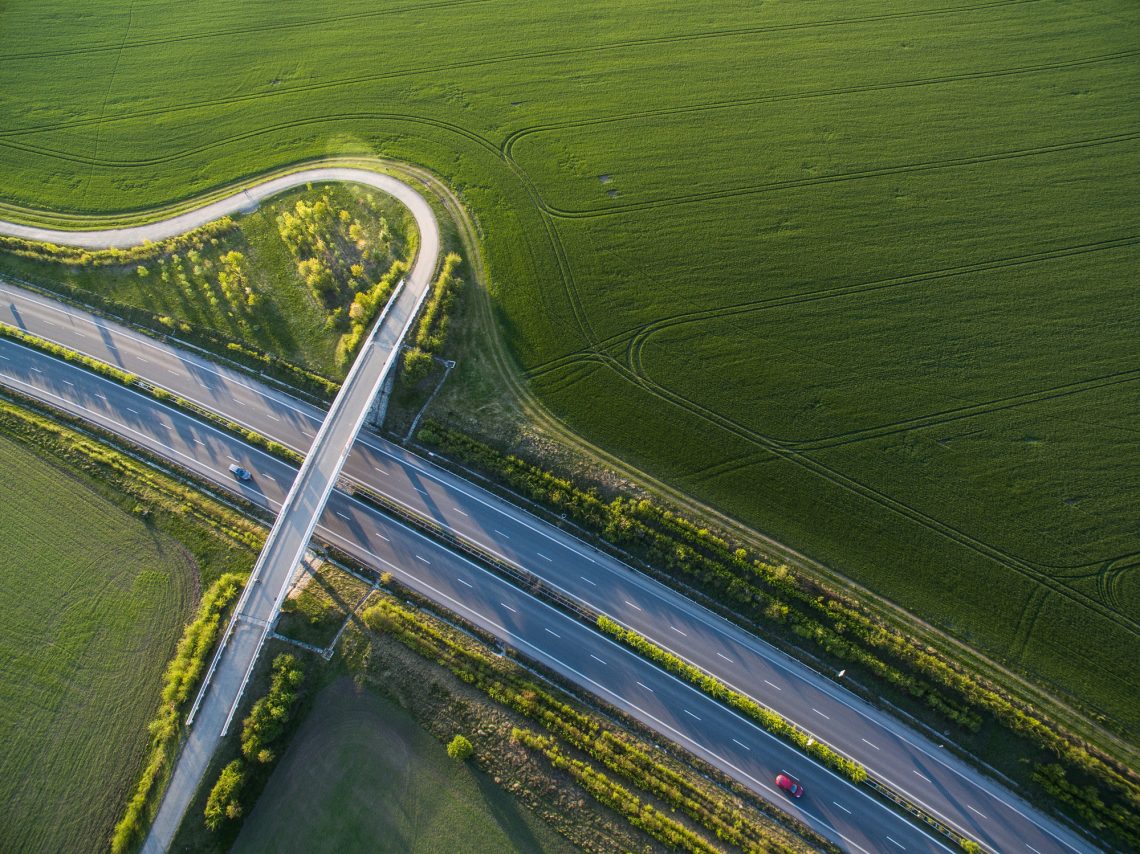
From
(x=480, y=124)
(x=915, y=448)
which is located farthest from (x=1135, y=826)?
(x=480, y=124)

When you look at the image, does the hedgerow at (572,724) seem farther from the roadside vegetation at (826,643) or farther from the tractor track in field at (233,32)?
the tractor track in field at (233,32)

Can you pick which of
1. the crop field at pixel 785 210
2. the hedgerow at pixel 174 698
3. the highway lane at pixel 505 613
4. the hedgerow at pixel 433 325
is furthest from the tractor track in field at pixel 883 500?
the hedgerow at pixel 174 698

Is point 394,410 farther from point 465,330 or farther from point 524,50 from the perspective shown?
point 524,50

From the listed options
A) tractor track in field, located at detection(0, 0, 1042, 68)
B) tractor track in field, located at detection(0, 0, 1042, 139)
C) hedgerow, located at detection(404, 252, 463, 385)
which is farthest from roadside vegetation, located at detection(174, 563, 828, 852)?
tractor track in field, located at detection(0, 0, 1042, 68)

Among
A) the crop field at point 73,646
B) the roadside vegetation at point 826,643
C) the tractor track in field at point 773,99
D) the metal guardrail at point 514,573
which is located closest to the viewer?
the roadside vegetation at point 826,643

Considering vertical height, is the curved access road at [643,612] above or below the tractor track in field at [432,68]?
below

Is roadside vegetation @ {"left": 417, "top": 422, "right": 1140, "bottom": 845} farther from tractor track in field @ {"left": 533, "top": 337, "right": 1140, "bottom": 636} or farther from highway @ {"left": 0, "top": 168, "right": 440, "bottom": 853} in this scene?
tractor track in field @ {"left": 533, "top": 337, "right": 1140, "bottom": 636}
